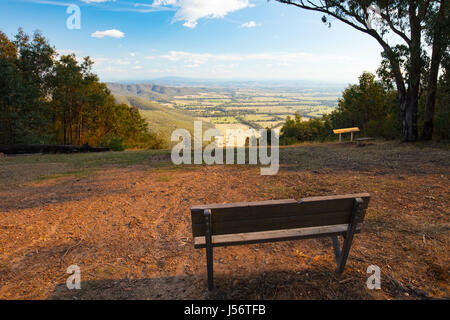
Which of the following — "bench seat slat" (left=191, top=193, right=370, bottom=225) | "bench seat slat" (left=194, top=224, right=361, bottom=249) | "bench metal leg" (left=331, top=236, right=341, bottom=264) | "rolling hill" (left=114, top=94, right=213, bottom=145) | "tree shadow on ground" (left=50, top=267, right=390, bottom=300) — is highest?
"rolling hill" (left=114, top=94, right=213, bottom=145)

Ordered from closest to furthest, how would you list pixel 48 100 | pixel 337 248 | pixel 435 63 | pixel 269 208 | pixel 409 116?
pixel 269 208, pixel 337 248, pixel 435 63, pixel 409 116, pixel 48 100

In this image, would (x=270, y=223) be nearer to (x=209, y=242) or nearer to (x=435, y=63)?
(x=209, y=242)

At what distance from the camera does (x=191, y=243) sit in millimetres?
3779

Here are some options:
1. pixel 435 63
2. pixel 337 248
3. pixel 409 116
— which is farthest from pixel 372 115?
pixel 337 248

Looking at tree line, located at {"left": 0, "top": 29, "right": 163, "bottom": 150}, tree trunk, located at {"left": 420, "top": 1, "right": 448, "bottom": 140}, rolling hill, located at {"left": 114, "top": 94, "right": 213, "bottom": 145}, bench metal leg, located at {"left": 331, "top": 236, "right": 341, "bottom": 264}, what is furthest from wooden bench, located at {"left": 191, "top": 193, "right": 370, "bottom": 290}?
rolling hill, located at {"left": 114, "top": 94, "right": 213, "bottom": 145}

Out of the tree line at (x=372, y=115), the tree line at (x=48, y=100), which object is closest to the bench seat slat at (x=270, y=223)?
the tree line at (x=372, y=115)

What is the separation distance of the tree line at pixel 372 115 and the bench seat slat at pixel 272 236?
1239cm

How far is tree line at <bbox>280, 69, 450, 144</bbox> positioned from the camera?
12492 millimetres

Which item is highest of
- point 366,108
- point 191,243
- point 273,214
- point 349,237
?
point 366,108

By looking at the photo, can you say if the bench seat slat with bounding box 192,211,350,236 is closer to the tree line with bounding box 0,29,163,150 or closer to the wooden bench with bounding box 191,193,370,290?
the wooden bench with bounding box 191,193,370,290

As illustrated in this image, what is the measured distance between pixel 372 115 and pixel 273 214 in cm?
3032

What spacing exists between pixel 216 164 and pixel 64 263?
6177 mm

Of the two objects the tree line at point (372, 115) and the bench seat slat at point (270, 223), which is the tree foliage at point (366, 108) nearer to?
the tree line at point (372, 115)

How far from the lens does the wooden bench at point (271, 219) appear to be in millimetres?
2465
